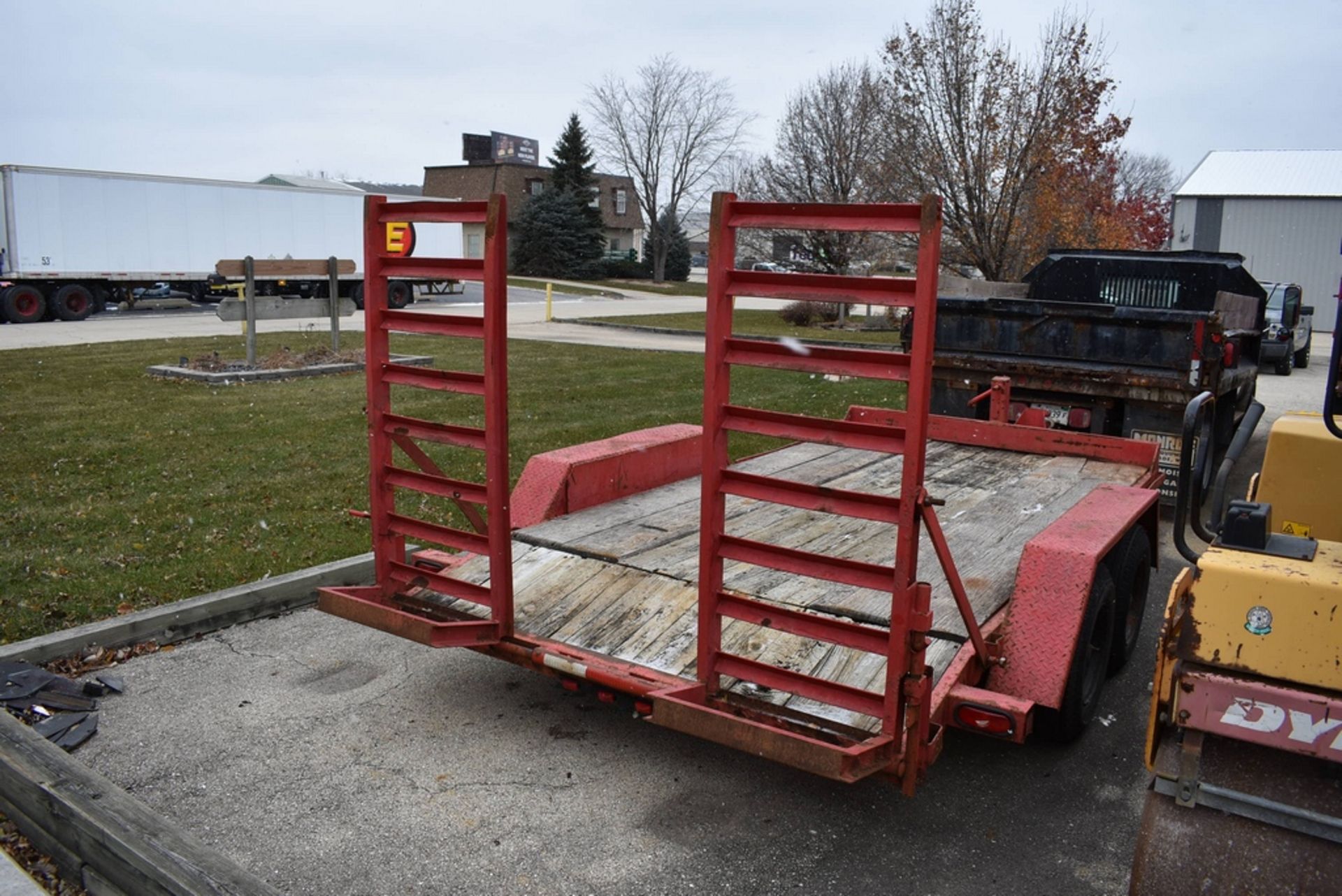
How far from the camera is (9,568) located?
6.24 meters

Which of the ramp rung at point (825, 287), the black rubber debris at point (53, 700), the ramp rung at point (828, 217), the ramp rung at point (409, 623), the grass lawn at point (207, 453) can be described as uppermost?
the ramp rung at point (828, 217)

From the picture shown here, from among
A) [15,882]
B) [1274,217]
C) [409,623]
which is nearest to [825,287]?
[409,623]

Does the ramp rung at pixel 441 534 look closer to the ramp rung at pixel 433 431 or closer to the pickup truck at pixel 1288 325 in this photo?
the ramp rung at pixel 433 431

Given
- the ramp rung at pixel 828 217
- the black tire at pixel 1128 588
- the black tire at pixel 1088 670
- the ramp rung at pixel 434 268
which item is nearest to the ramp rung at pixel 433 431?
the ramp rung at pixel 434 268

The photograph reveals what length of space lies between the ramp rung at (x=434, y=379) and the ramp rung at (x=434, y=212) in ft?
1.94

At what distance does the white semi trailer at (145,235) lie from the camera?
25312mm

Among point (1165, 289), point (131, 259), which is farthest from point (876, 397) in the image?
point (131, 259)

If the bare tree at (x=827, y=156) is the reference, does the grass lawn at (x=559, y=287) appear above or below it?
below

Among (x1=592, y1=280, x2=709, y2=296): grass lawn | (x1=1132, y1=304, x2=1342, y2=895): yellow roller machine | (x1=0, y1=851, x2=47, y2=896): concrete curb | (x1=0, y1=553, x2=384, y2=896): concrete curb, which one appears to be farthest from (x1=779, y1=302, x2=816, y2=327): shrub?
(x1=0, y1=851, x2=47, y2=896): concrete curb

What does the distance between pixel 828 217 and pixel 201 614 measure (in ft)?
13.2

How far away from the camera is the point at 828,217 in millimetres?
3393

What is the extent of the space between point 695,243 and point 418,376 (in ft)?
306

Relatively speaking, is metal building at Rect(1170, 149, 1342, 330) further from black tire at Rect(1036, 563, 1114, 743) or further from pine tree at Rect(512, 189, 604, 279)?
black tire at Rect(1036, 563, 1114, 743)

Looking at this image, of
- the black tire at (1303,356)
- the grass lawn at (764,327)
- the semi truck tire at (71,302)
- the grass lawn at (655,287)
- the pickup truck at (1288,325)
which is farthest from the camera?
the grass lawn at (655,287)
